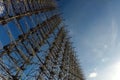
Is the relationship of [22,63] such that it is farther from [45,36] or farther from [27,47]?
[45,36]

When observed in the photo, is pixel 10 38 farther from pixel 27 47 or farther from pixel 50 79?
pixel 50 79

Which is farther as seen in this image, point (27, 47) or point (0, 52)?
point (27, 47)

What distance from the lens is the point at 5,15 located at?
15789 mm

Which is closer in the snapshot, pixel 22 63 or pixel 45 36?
pixel 22 63

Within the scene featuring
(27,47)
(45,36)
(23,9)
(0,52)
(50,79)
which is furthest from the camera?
(45,36)

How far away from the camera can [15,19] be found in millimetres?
17312

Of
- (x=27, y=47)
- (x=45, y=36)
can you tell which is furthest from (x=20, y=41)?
(x=45, y=36)

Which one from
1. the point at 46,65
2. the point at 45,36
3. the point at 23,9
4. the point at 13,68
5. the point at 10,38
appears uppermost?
the point at 45,36

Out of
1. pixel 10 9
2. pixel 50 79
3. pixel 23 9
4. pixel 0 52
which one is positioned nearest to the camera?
pixel 0 52

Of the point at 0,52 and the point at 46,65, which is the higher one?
the point at 46,65

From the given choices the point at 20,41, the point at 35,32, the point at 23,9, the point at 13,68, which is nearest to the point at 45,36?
the point at 35,32

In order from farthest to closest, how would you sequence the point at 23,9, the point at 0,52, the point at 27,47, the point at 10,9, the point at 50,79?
the point at 50,79, the point at 23,9, the point at 27,47, the point at 10,9, the point at 0,52

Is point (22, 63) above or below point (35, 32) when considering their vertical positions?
below

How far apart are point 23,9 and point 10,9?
3314mm
